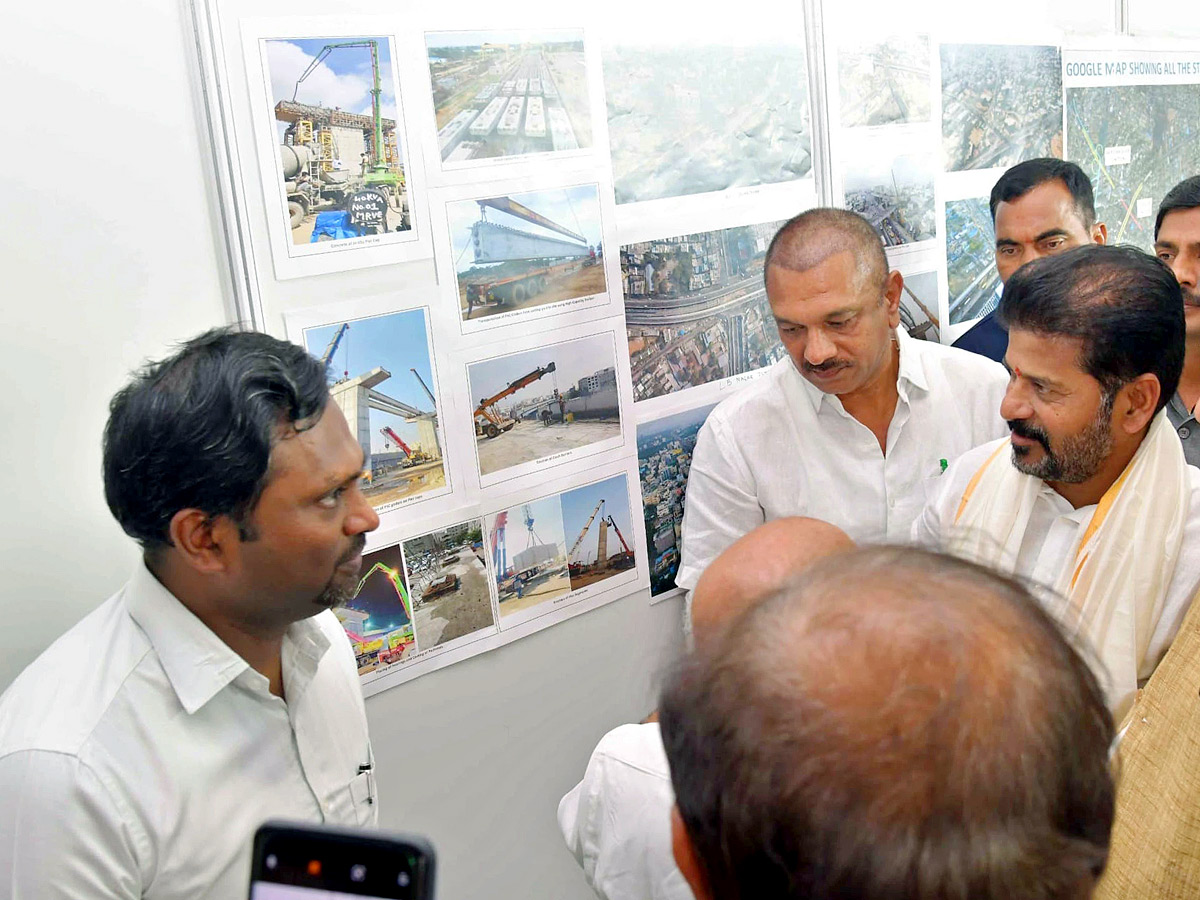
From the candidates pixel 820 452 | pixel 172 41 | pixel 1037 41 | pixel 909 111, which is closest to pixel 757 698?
pixel 172 41

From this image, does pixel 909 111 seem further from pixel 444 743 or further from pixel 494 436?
pixel 444 743

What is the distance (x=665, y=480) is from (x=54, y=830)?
142 cm

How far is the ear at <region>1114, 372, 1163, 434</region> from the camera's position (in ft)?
5.42

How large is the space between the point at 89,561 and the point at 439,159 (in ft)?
2.86

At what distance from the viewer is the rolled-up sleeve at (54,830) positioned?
1.11m

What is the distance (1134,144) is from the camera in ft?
11.9

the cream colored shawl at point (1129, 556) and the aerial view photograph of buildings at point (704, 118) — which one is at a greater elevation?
the aerial view photograph of buildings at point (704, 118)

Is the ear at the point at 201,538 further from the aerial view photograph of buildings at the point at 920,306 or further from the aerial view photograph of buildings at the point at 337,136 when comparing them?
the aerial view photograph of buildings at the point at 920,306

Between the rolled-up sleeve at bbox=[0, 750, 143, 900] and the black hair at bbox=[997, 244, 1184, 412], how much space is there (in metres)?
1.53

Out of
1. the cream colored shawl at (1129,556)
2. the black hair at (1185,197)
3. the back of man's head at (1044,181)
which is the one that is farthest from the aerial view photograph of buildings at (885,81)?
the cream colored shawl at (1129,556)

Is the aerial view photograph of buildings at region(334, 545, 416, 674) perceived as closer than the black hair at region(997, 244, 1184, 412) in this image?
No

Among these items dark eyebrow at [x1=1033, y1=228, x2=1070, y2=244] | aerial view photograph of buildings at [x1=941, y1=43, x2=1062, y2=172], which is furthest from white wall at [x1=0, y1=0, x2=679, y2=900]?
aerial view photograph of buildings at [x1=941, y1=43, x2=1062, y2=172]

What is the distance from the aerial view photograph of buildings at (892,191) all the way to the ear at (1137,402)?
1.07 m

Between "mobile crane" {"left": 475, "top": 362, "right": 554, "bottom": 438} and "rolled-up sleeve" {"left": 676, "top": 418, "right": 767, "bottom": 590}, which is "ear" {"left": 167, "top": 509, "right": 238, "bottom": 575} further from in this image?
"rolled-up sleeve" {"left": 676, "top": 418, "right": 767, "bottom": 590}
